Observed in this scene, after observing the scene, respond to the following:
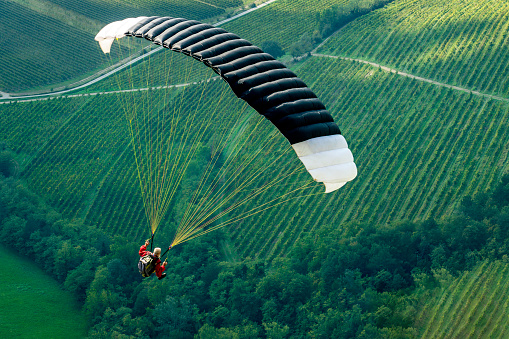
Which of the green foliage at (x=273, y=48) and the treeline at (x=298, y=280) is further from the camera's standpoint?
the green foliage at (x=273, y=48)

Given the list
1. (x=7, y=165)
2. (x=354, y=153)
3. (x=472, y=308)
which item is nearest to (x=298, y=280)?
(x=472, y=308)

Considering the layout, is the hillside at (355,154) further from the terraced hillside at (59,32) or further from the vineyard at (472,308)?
the terraced hillside at (59,32)

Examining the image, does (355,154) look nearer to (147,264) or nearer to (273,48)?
(273,48)

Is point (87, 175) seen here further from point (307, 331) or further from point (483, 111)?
point (483, 111)

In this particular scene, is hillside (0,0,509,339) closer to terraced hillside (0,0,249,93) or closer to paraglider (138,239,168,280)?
terraced hillside (0,0,249,93)

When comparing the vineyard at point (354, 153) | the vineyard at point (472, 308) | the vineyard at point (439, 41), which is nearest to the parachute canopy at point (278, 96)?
the vineyard at point (472, 308)

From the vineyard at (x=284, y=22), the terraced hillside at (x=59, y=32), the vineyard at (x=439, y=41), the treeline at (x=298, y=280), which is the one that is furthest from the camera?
the vineyard at (x=284, y=22)

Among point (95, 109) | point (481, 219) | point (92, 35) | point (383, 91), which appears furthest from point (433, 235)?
point (92, 35)
